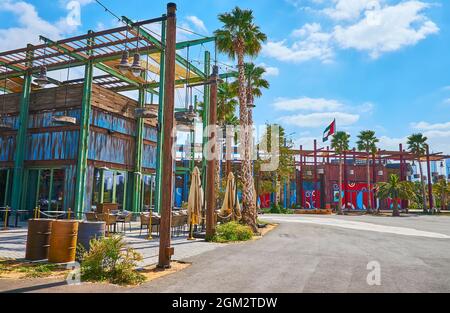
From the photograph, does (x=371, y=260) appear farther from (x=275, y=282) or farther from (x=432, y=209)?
(x=432, y=209)

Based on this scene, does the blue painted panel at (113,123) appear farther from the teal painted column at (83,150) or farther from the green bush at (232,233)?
the green bush at (232,233)

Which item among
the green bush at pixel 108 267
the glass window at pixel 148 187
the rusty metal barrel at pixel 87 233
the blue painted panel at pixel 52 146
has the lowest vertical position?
the green bush at pixel 108 267

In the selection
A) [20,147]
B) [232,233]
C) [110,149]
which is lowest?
[232,233]

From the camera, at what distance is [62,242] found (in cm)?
810

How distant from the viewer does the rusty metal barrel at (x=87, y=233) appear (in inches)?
327

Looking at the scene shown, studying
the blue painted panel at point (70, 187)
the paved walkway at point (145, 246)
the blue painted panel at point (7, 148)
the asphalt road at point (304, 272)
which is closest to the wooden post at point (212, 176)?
the paved walkway at point (145, 246)

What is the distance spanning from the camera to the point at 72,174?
59.8ft

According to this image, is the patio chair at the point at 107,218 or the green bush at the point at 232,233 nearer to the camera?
the patio chair at the point at 107,218

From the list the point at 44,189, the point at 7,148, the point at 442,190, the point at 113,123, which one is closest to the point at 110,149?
the point at 113,123

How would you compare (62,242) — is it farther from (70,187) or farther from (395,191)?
(395,191)

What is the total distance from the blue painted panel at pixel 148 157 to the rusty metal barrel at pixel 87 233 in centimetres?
1516

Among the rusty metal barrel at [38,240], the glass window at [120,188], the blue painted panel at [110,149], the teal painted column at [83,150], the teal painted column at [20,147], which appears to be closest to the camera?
the rusty metal barrel at [38,240]

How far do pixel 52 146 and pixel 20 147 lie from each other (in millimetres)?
2134

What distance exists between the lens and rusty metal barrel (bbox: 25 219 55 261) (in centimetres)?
828
